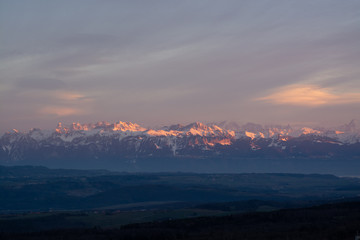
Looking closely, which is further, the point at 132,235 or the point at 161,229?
the point at 161,229

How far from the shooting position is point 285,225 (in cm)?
14100

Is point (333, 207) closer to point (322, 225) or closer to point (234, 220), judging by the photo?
point (234, 220)

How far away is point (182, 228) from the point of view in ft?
488

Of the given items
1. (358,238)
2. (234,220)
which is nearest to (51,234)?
(234,220)


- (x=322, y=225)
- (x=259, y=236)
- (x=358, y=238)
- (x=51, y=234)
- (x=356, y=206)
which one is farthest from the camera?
(x=356, y=206)

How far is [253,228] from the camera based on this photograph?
13950 cm

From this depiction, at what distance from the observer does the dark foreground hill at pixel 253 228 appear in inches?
4621

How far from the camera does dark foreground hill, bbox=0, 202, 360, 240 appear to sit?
117 metres

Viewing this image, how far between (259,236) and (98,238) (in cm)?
4158

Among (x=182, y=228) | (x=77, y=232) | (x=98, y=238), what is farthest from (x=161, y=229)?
(x=77, y=232)

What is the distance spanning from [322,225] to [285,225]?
1190 centimetres

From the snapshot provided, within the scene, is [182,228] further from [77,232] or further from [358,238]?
[358,238]

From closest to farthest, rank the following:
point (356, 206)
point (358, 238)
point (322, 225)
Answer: point (358, 238), point (322, 225), point (356, 206)

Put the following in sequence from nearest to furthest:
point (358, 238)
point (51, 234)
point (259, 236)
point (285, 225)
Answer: point (358, 238) < point (259, 236) < point (285, 225) < point (51, 234)
